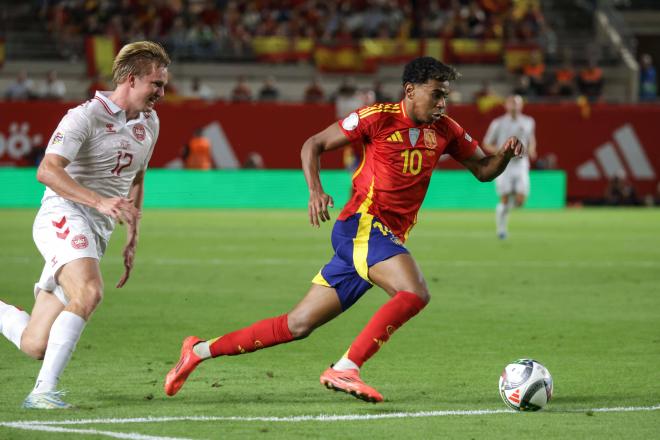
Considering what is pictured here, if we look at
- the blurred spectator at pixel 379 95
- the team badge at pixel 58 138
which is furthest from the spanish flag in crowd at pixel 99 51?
the team badge at pixel 58 138

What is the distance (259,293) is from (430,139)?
585 cm

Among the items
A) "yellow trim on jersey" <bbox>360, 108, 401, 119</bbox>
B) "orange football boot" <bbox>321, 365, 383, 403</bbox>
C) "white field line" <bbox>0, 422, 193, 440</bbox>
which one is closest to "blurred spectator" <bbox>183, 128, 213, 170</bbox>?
"yellow trim on jersey" <bbox>360, 108, 401, 119</bbox>

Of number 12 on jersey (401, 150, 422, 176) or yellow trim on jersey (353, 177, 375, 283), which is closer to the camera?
yellow trim on jersey (353, 177, 375, 283)

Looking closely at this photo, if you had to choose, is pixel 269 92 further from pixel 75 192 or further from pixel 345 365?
pixel 75 192

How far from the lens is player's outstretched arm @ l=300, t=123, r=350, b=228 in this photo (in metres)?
6.71

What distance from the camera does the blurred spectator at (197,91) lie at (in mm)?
32938

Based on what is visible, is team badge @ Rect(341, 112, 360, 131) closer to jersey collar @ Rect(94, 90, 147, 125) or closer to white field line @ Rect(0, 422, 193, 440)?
jersey collar @ Rect(94, 90, 147, 125)

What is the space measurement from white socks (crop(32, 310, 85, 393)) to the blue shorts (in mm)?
1440

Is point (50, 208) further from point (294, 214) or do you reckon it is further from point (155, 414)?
point (294, 214)

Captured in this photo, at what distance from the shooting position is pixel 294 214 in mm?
27047

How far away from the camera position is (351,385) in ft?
21.6

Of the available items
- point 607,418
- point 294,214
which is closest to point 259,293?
point 607,418

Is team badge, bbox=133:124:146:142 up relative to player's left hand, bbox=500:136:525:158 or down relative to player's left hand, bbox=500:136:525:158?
up

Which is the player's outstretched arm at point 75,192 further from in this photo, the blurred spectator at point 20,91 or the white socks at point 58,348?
the blurred spectator at point 20,91
